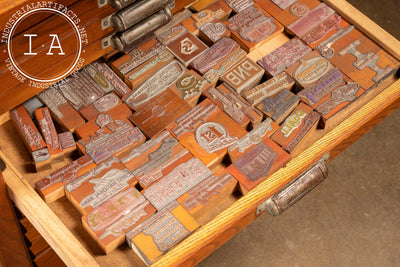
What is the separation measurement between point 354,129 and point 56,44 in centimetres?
97

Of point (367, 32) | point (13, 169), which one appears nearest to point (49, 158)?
point (13, 169)

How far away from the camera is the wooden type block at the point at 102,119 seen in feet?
5.63

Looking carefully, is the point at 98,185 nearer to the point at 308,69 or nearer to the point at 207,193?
the point at 207,193

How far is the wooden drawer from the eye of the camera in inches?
59.9

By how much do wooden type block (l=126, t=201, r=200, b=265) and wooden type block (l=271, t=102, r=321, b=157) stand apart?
39cm

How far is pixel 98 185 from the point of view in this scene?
162 centimetres

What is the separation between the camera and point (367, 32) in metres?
1.95

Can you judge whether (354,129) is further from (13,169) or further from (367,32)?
(13,169)

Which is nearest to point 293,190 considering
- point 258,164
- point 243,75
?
point 258,164

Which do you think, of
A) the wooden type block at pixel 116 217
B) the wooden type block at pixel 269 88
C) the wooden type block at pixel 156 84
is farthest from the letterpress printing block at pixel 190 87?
the wooden type block at pixel 116 217

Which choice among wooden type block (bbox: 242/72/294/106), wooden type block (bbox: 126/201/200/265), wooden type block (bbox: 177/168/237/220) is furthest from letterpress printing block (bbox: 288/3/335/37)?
wooden type block (bbox: 126/201/200/265)

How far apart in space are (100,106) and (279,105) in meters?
0.58

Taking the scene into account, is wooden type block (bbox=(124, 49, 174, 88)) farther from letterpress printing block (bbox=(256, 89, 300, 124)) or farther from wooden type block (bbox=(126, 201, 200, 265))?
wooden type block (bbox=(126, 201, 200, 265))

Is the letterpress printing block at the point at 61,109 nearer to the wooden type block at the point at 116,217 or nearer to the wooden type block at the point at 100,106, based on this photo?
the wooden type block at the point at 100,106
